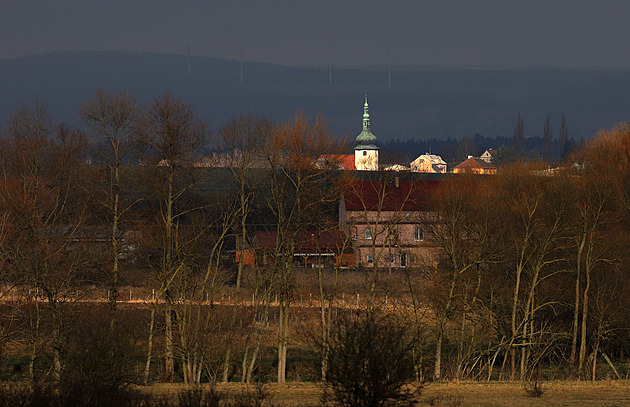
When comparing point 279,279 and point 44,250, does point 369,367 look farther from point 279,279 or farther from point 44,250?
point 279,279

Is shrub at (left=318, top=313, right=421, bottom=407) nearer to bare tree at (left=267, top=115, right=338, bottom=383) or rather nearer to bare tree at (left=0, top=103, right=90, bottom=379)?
bare tree at (left=0, top=103, right=90, bottom=379)

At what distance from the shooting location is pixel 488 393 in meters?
25.1

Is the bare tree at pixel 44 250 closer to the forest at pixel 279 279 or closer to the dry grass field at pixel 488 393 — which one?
the forest at pixel 279 279

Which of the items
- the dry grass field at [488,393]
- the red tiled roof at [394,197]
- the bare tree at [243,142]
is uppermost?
the bare tree at [243,142]

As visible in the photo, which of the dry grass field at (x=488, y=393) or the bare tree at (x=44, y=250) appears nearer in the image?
the dry grass field at (x=488, y=393)

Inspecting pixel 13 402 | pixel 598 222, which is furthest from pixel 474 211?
pixel 13 402

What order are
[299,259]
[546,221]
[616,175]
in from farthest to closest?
1. [299,259]
2. [616,175]
3. [546,221]

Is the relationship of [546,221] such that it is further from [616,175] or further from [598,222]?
[616,175]

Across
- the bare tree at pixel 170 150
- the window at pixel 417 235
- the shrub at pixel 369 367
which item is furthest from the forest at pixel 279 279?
the window at pixel 417 235

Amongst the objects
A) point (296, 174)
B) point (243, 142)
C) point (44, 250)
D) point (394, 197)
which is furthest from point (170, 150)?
point (394, 197)

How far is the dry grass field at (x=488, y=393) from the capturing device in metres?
22.7

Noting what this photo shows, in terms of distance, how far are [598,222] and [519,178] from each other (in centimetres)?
2236

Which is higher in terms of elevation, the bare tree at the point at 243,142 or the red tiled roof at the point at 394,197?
the bare tree at the point at 243,142

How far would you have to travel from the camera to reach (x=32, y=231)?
33.0 m
